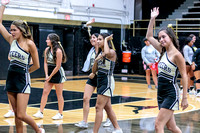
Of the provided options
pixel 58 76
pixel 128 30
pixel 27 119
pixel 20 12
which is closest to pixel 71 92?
pixel 58 76

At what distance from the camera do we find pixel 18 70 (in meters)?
5.69

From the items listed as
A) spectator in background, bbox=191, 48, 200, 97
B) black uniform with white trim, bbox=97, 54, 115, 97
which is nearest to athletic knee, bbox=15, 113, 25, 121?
black uniform with white trim, bbox=97, 54, 115, 97

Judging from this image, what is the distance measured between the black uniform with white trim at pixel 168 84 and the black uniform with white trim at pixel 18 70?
197 centimetres

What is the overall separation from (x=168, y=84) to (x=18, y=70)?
221 cm

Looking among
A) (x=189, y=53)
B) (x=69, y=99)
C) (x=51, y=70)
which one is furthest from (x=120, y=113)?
(x=189, y=53)

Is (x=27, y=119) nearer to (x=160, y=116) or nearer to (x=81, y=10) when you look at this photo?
(x=160, y=116)

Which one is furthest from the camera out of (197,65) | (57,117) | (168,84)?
(197,65)

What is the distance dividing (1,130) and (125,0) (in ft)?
61.5

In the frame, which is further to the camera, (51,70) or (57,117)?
(51,70)

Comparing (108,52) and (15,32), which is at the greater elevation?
(15,32)

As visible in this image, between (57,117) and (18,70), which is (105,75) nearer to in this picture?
(18,70)

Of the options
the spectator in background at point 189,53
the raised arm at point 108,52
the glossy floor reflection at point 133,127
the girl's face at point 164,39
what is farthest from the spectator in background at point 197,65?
the girl's face at point 164,39

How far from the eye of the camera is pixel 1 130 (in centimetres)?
700

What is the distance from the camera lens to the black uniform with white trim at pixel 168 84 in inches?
202
